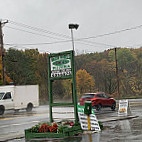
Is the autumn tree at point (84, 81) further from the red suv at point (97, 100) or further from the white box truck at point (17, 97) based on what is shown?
the red suv at point (97, 100)

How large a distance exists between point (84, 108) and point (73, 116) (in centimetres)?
57

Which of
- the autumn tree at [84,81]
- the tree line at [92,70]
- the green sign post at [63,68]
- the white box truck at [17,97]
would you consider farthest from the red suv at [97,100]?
the autumn tree at [84,81]

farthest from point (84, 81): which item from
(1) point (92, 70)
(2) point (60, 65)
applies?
(2) point (60, 65)

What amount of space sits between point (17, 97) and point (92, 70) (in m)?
46.8

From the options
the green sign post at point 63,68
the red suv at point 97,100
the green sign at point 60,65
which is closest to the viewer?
the green sign post at point 63,68

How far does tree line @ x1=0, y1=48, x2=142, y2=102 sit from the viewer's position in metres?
57.4

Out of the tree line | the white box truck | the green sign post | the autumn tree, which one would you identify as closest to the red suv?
the white box truck

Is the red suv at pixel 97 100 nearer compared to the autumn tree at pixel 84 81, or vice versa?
the red suv at pixel 97 100

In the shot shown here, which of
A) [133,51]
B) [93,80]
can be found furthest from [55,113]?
[133,51]

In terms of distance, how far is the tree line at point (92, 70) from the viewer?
57.4 meters

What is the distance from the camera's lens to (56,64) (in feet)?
41.5

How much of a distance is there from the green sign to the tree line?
4263 centimetres

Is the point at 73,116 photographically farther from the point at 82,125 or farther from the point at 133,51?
the point at 133,51

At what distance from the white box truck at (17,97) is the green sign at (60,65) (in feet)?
51.1
